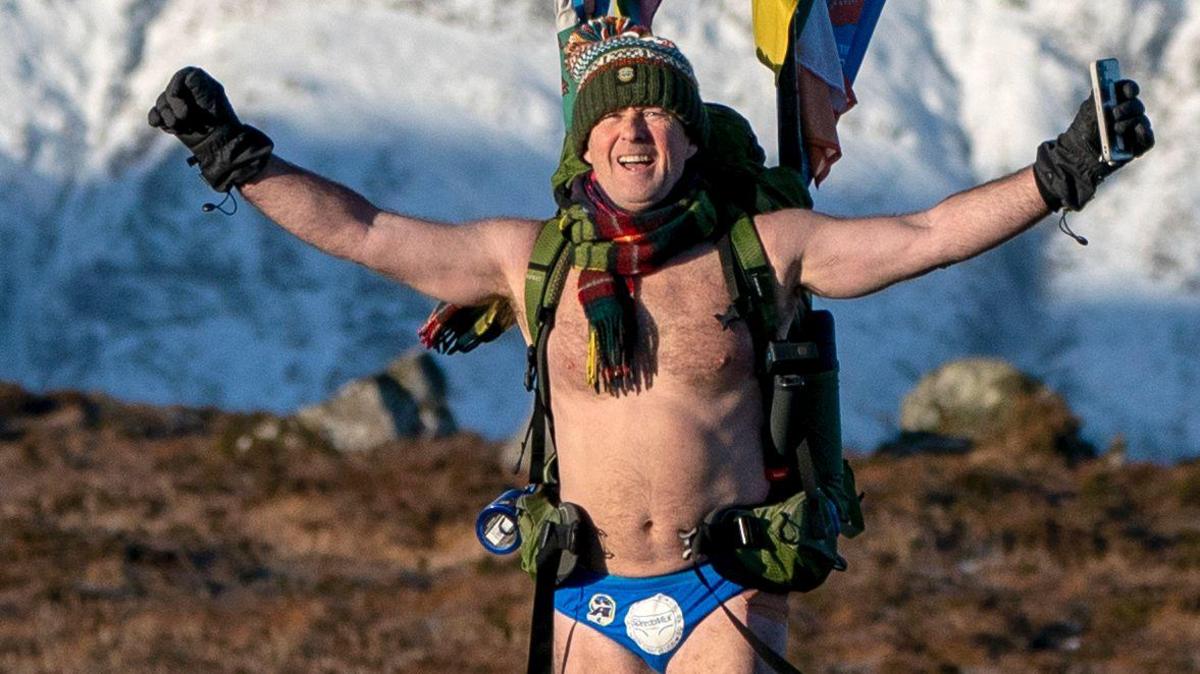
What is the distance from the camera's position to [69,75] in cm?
10588

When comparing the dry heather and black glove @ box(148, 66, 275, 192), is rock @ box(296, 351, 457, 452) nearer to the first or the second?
the dry heather

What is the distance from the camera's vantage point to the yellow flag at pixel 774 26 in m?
7.75

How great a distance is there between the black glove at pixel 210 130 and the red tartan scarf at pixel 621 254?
902 mm

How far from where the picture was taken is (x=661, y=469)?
712cm

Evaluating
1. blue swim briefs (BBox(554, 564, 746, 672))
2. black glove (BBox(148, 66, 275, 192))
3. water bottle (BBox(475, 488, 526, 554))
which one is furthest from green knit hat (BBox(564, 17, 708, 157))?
blue swim briefs (BBox(554, 564, 746, 672))

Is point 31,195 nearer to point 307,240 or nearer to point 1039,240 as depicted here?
point 1039,240

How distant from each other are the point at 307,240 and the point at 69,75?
10125 cm

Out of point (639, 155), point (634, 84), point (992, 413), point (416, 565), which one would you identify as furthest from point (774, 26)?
point (992, 413)

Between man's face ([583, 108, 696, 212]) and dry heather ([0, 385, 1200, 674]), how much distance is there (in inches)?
331

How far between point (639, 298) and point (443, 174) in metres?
90.0

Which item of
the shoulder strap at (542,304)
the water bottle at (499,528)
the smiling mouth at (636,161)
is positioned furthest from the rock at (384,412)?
the smiling mouth at (636,161)

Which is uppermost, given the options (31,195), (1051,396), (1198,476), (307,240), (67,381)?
(31,195)

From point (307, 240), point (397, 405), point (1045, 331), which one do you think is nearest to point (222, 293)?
point (1045, 331)

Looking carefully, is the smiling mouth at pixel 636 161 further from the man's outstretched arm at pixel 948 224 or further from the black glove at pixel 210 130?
the black glove at pixel 210 130
